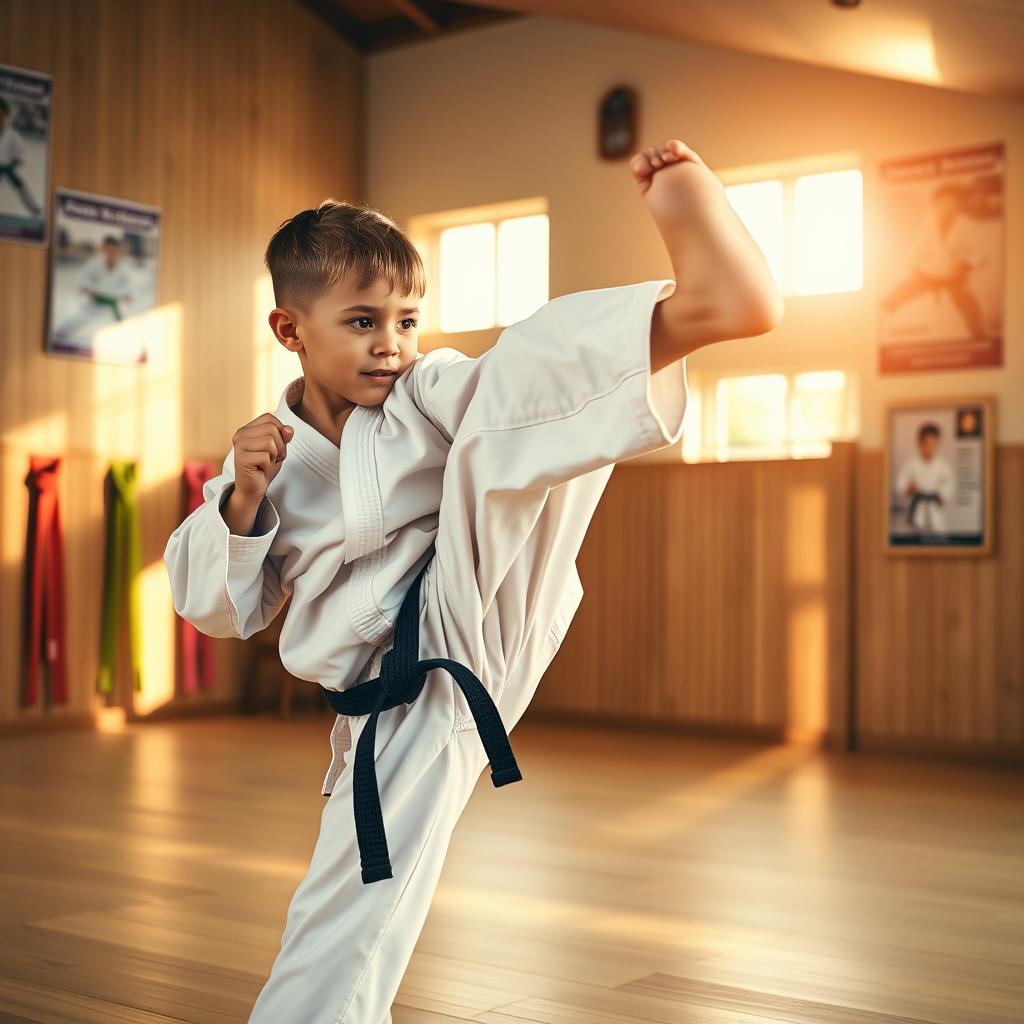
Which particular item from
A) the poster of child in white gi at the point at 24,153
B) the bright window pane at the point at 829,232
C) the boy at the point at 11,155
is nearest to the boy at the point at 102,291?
the poster of child in white gi at the point at 24,153

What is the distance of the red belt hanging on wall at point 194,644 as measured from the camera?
700 cm

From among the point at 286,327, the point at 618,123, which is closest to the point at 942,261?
the point at 618,123

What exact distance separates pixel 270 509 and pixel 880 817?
11.3ft

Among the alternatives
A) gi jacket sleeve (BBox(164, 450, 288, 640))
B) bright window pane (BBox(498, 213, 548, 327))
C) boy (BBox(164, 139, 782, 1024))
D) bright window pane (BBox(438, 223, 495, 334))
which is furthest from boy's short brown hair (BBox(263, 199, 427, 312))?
bright window pane (BBox(438, 223, 495, 334))

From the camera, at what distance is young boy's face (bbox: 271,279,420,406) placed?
60.0 inches

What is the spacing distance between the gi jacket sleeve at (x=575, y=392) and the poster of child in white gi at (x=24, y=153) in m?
5.65

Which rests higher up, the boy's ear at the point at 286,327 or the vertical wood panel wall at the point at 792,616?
the boy's ear at the point at 286,327

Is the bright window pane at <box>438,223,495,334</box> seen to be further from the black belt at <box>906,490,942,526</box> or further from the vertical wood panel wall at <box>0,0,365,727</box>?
the black belt at <box>906,490,942,526</box>

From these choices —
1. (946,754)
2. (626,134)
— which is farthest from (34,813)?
(626,134)

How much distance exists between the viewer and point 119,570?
6.68 m

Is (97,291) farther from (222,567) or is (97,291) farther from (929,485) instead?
(222,567)

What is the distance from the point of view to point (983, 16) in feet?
15.3

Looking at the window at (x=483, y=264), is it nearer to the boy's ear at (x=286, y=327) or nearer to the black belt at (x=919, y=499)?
the black belt at (x=919, y=499)

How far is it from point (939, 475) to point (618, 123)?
2.65 metres
